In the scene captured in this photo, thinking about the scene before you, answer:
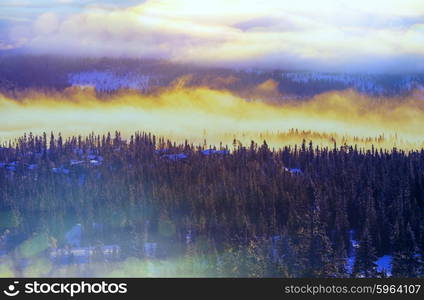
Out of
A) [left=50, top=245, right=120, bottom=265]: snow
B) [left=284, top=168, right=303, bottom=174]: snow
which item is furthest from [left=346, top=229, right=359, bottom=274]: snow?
[left=284, top=168, right=303, bottom=174]: snow

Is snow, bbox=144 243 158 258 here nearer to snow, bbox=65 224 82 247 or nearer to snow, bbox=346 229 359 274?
snow, bbox=65 224 82 247

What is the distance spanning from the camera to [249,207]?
6137 inches

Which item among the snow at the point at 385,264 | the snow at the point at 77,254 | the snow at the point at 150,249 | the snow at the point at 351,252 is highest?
the snow at the point at 351,252

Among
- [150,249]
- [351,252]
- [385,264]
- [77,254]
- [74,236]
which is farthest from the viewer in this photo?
[74,236]

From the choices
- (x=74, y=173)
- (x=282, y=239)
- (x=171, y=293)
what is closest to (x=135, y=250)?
(x=282, y=239)

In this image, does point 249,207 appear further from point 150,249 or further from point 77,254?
point 77,254

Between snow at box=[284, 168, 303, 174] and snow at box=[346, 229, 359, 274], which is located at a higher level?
snow at box=[284, 168, 303, 174]

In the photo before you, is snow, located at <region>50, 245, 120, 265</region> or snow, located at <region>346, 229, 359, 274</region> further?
snow, located at <region>50, 245, 120, 265</region>

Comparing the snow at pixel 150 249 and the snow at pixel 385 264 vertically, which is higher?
the snow at pixel 385 264

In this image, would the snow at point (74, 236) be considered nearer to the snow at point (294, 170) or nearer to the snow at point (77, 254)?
the snow at point (77, 254)

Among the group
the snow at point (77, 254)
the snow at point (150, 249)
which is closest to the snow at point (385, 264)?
the snow at point (150, 249)

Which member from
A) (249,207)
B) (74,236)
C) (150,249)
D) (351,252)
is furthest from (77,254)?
(351,252)

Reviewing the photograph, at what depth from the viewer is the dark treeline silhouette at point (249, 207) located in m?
128

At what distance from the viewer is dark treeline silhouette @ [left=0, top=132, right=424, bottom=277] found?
128m
